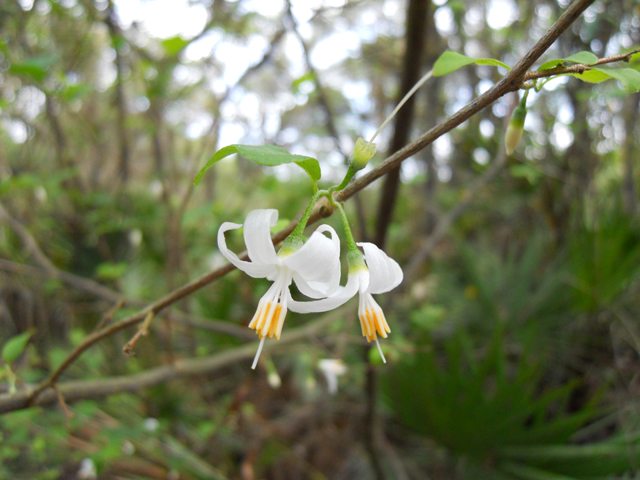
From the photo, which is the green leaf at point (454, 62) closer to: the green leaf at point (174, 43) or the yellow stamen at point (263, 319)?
the yellow stamen at point (263, 319)

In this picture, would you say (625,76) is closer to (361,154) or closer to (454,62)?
(454,62)

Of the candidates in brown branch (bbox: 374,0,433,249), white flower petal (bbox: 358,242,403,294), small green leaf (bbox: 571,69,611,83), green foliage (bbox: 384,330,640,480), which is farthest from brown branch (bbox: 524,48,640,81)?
green foliage (bbox: 384,330,640,480)

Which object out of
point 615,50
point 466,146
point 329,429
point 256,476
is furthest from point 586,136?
point 256,476

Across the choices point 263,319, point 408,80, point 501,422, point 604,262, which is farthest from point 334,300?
point 604,262

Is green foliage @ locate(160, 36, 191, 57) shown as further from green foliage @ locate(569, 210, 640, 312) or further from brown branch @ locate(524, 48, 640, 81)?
green foliage @ locate(569, 210, 640, 312)

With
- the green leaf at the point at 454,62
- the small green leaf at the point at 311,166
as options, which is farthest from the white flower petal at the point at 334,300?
the green leaf at the point at 454,62
